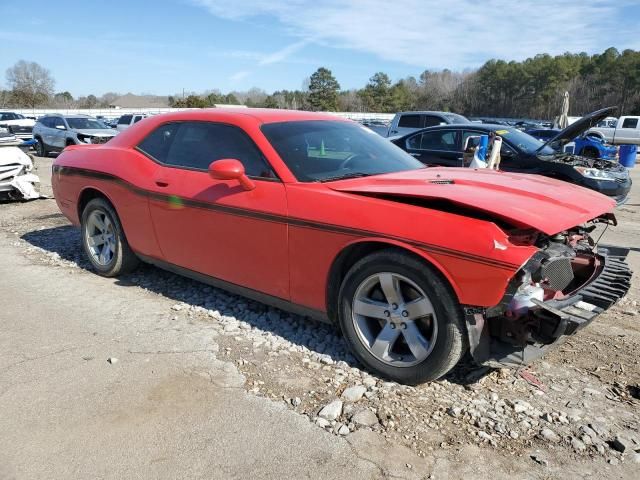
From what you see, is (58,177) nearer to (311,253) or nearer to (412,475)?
(311,253)

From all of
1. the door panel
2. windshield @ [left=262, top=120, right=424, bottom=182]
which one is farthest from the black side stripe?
windshield @ [left=262, top=120, right=424, bottom=182]

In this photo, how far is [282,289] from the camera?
353 centimetres

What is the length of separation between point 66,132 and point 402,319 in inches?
726

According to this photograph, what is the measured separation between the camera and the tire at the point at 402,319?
282cm

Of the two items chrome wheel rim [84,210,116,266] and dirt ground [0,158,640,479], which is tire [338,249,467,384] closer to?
dirt ground [0,158,640,479]

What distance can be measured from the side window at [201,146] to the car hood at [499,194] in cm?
67

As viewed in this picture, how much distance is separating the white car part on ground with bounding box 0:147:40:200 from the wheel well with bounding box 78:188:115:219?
459 centimetres

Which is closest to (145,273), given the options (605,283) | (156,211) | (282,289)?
(156,211)

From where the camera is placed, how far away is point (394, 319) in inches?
120

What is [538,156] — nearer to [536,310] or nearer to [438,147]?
[438,147]

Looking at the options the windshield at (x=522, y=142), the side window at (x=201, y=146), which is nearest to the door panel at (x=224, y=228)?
the side window at (x=201, y=146)

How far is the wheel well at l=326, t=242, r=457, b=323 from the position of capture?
122 inches

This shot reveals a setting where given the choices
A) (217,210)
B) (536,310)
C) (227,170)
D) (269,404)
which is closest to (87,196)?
(217,210)

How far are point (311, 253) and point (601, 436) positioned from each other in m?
1.86
